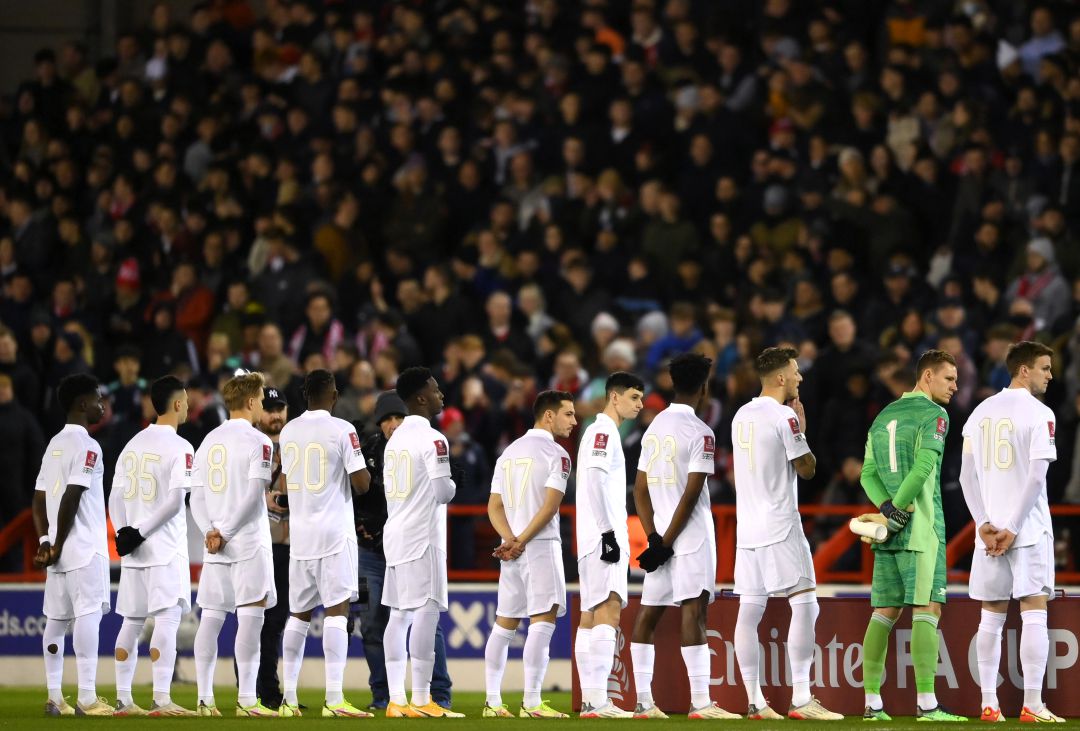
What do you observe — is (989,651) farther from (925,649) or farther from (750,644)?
(750,644)

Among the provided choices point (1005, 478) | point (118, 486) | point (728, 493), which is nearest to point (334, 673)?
point (118, 486)

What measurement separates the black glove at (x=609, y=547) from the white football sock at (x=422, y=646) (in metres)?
1.14

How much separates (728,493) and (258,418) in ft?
16.5

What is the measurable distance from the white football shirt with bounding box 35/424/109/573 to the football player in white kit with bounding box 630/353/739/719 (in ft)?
12.1

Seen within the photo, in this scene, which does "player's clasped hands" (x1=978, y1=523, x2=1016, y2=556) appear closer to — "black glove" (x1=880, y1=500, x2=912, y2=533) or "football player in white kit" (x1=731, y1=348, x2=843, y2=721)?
"black glove" (x1=880, y1=500, x2=912, y2=533)

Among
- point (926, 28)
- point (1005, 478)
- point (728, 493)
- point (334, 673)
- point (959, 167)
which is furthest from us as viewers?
point (926, 28)

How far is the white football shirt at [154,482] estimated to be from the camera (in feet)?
41.0

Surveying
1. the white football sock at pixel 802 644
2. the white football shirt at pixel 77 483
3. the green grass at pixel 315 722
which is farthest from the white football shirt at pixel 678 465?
the white football shirt at pixel 77 483

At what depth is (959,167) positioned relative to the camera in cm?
1856

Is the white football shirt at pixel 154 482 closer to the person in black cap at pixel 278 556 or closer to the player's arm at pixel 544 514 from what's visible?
the person in black cap at pixel 278 556

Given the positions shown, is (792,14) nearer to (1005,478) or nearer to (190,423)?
(190,423)

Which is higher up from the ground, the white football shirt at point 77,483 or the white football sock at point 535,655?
the white football shirt at point 77,483

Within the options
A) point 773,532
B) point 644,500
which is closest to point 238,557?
point 644,500

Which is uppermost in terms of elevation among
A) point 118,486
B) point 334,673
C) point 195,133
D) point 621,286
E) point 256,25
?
point 256,25
